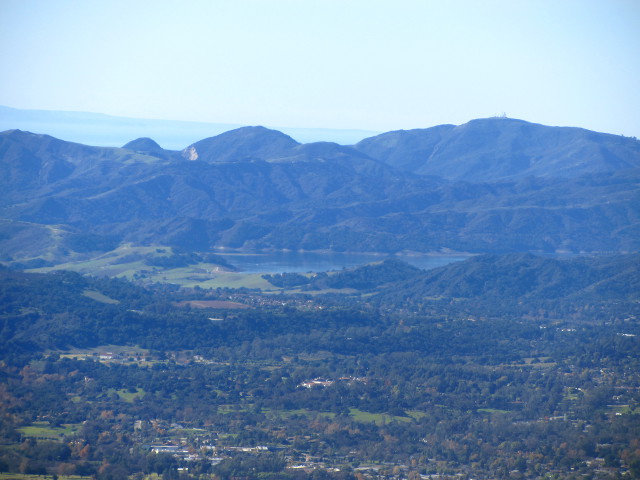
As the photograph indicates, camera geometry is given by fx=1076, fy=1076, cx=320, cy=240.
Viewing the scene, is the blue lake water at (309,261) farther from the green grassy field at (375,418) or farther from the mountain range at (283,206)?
the green grassy field at (375,418)

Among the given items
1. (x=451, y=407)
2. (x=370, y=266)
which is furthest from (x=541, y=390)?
→ (x=370, y=266)

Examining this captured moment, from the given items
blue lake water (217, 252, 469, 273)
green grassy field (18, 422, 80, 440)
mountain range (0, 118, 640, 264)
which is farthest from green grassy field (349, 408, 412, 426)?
mountain range (0, 118, 640, 264)

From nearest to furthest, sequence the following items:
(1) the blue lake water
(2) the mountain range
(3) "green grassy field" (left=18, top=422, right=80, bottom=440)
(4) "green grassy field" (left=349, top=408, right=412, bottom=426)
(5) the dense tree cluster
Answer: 1. (5) the dense tree cluster
2. (3) "green grassy field" (left=18, top=422, right=80, bottom=440)
3. (4) "green grassy field" (left=349, top=408, right=412, bottom=426)
4. (1) the blue lake water
5. (2) the mountain range

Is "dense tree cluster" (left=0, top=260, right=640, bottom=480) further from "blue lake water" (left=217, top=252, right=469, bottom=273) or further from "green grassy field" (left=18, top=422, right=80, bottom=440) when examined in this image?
"blue lake water" (left=217, top=252, right=469, bottom=273)

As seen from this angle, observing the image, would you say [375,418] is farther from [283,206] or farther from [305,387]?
[283,206]

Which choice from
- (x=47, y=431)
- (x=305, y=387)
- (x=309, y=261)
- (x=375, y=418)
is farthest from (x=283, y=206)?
(x=47, y=431)

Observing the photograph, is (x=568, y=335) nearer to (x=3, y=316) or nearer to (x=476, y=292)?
(x=476, y=292)

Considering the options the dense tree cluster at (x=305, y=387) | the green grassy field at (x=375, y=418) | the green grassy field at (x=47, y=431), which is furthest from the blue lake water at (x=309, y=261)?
the green grassy field at (x=47, y=431)
